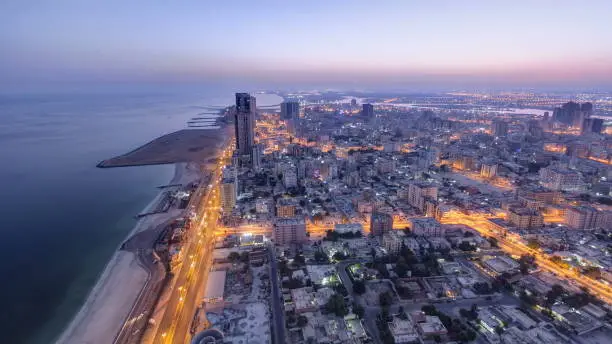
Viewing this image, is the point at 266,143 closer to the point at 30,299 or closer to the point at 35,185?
the point at 35,185

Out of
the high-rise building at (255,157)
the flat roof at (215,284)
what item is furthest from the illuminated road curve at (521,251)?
the high-rise building at (255,157)

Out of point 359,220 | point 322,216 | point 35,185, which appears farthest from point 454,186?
point 35,185

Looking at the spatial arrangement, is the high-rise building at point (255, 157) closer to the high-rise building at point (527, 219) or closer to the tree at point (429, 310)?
the high-rise building at point (527, 219)

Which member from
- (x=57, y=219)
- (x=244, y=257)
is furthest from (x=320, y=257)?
(x=57, y=219)

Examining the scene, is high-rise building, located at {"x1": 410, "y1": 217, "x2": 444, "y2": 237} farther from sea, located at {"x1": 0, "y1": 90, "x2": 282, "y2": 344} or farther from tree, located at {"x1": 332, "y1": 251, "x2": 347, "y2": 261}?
sea, located at {"x1": 0, "y1": 90, "x2": 282, "y2": 344}

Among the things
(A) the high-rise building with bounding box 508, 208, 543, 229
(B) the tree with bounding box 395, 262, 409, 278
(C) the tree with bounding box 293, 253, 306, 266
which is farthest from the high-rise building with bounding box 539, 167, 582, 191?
(C) the tree with bounding box 293, 253, 306, 266

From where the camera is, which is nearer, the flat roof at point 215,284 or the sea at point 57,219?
the sea at point 57,219
